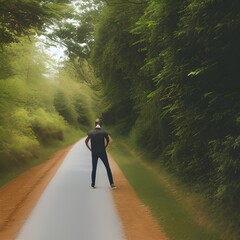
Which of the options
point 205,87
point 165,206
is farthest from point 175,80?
point 165,206

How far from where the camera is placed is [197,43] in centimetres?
A: 775

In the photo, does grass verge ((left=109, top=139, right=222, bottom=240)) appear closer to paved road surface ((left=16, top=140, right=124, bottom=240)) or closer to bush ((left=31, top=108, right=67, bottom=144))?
paved road surface ((left=16, top=140, right=124, bottom=240))

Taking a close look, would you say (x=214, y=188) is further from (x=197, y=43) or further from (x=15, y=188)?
(x=15, y=188)

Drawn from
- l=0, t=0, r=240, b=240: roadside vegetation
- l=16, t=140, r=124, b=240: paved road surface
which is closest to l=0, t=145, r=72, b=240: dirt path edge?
l=16, t=140, r=124, b=240: paved road surface

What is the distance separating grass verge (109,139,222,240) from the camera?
7.40 metres

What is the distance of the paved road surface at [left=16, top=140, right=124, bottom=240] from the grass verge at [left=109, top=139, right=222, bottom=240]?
100cm

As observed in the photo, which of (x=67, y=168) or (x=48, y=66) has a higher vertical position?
(x=48, y=66)

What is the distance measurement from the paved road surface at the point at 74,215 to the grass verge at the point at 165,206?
39.3 inches

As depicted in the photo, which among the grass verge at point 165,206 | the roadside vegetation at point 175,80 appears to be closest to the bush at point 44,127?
the roadside vegetation at point 175,80

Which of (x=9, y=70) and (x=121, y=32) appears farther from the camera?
(x=121, y=32)

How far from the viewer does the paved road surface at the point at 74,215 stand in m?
7.27

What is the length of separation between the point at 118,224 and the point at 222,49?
3951 millimetres

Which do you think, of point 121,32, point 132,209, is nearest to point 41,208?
Answer: point 132,209

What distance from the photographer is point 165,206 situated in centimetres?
989
